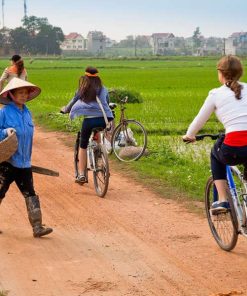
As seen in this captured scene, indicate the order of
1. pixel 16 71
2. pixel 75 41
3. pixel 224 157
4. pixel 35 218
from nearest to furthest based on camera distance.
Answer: pixel 224 157
pixel 35 218
pixel 16 71
pixel 75 41

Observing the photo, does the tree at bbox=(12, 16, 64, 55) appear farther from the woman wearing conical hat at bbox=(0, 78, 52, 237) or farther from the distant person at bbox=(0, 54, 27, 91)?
the woman wearing conical hat at bbox=(0, 78, 52, 237)

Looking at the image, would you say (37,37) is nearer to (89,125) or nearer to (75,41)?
(75,41)

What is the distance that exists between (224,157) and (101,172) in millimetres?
3323

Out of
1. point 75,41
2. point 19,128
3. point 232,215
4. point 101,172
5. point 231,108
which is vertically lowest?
point 75,41

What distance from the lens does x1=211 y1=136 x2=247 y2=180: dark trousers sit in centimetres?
538

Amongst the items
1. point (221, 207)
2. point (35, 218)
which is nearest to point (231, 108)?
point (221, 207)

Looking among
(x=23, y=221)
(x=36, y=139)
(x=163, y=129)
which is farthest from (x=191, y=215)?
(x=163, y=129)

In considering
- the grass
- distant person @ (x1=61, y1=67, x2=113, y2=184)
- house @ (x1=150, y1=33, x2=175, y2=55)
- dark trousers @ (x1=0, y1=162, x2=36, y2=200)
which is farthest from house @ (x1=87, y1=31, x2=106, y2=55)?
dark trousers @ (x1=0, y1=162, x2=36, y2=200)

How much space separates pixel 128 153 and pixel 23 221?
163 inches

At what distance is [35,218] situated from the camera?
6547 mm

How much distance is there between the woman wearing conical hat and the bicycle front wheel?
4.55 m

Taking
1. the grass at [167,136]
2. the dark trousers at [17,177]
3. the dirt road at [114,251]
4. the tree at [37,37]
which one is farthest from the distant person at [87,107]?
the tree at [37,37]

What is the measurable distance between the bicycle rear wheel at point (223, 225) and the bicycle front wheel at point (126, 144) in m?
4.61

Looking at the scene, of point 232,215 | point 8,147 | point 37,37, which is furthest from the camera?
point 37,37
